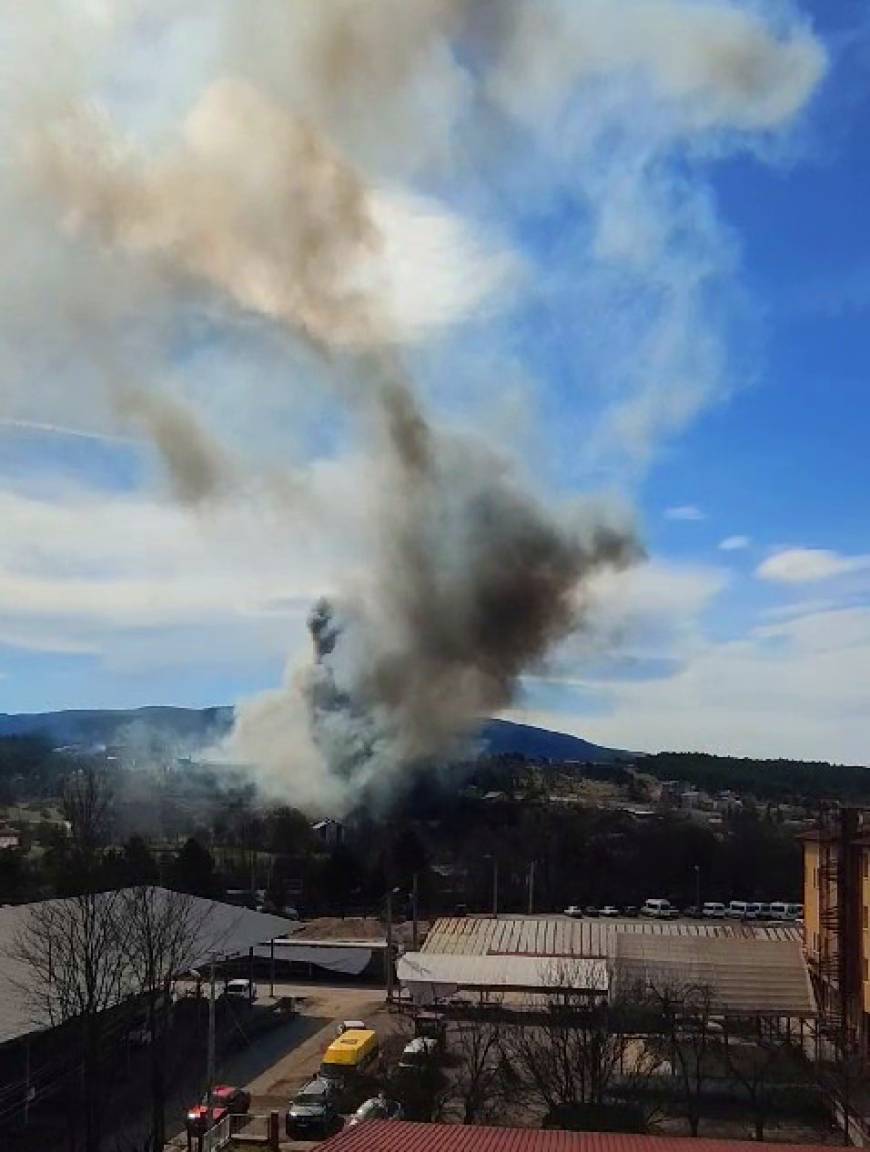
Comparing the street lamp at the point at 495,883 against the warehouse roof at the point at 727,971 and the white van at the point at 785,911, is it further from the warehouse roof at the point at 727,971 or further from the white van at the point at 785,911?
the warehouse roof at the point at 727,971

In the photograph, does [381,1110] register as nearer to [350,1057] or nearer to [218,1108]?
[218,1108]

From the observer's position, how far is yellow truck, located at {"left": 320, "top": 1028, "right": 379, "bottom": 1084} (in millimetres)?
27766

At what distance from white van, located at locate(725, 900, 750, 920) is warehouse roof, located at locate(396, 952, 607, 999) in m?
27.0

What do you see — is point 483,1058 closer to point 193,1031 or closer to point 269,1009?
point 193,1031

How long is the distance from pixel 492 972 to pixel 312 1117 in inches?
522

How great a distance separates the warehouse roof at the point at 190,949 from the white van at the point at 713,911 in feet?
99.5

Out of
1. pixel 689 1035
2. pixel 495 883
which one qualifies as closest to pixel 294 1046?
pixel 689 1035

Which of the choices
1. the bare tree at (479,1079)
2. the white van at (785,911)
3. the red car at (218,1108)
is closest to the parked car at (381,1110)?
the bare tree at (479,1079)

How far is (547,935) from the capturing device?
3944 centimetres

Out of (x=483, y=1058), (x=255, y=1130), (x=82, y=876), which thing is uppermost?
(x=82, y=876)

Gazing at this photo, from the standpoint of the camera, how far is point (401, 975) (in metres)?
35.6

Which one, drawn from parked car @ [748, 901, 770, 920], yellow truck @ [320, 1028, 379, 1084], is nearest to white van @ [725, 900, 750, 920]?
parked car @ [748, 901, 770, 920]

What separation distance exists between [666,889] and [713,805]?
213 ft

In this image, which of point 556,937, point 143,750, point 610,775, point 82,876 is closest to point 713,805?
point 610,775
